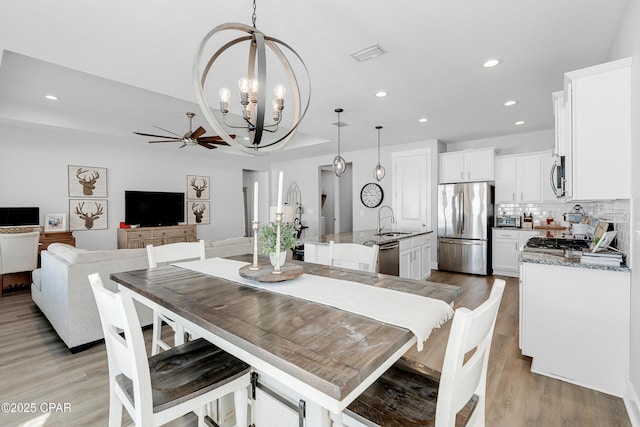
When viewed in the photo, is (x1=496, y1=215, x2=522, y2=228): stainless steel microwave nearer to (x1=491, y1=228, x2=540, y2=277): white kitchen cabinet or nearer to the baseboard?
(x1=491, y1=228, x2=540, y2=277): white kitchen cabinet

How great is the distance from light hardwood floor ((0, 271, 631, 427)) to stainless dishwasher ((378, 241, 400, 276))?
857 millimetres

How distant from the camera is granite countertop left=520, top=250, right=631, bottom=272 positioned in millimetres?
1914

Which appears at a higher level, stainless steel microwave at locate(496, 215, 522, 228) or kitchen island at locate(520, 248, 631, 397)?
stainless steel microwave at locate(496, 215, 522, 228)

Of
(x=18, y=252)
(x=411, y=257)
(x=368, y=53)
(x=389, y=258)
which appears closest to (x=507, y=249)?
(x=411, y=257)

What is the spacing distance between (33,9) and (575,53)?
409 centimetres

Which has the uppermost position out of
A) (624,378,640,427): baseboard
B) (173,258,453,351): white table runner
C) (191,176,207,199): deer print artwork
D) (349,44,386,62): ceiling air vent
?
(349,44,386,62): ceiling air vent

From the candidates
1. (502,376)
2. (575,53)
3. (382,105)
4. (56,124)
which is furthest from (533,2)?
(56,124)

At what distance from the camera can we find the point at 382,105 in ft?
12.4

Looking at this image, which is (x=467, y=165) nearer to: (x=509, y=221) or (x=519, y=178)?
(x=519, y=178)

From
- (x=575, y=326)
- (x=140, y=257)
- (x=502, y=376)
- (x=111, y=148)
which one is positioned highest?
(x=111, y=148)

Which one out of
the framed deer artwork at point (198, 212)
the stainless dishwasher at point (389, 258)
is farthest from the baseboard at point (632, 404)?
the framed deer artwork at point (198, 212)

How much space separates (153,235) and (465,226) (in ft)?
20.0

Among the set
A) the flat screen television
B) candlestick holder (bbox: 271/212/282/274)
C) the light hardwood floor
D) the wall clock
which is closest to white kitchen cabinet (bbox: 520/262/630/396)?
the light hardwood floor

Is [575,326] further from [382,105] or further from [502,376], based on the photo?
[382,105]
